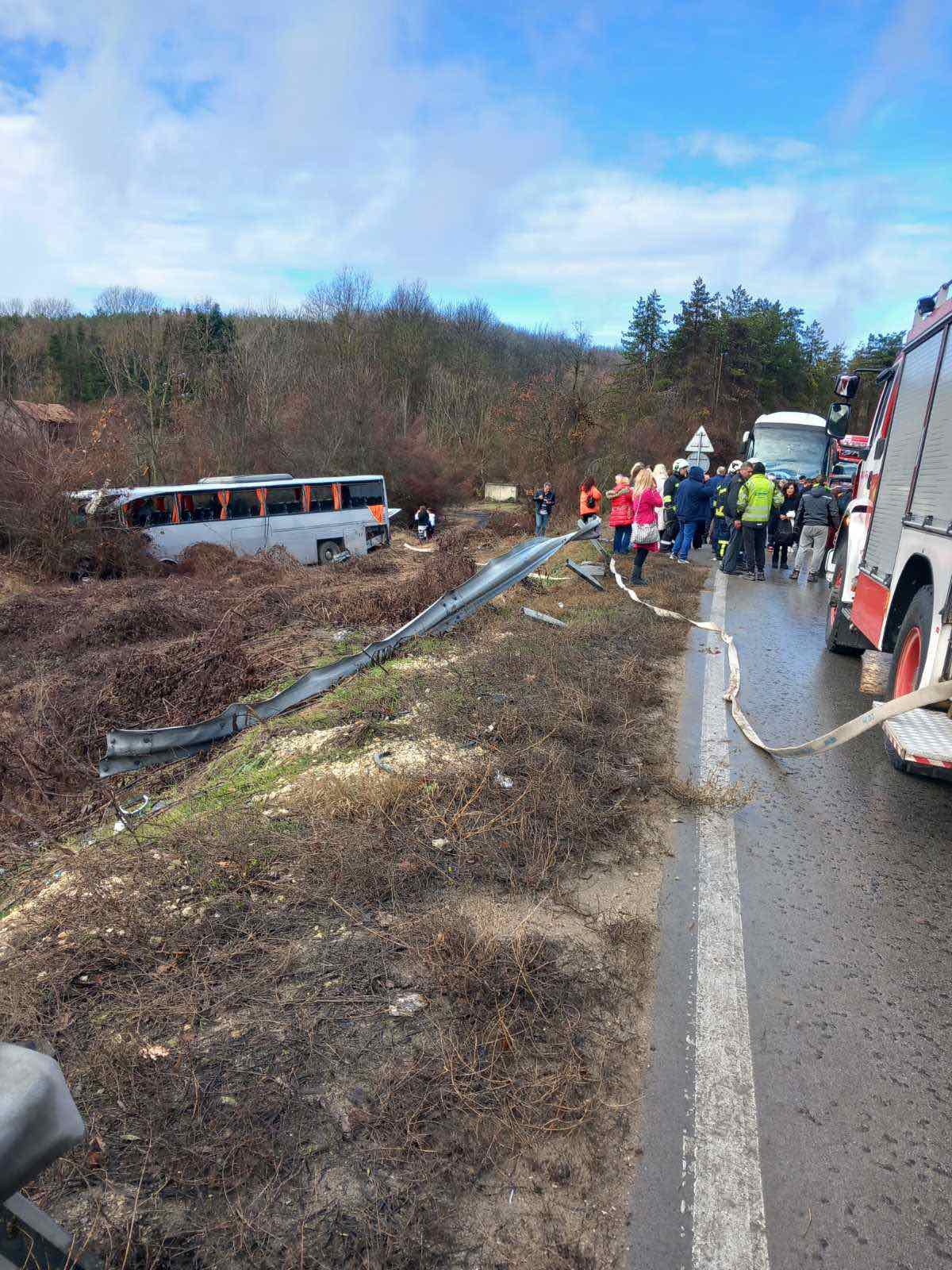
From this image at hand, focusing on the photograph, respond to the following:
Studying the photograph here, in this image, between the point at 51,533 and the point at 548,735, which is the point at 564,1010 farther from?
the point at 51,533

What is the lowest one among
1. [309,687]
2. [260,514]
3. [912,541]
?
[260,514]

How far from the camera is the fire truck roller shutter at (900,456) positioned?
6062 millimetres

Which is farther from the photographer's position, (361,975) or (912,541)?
(912,541)

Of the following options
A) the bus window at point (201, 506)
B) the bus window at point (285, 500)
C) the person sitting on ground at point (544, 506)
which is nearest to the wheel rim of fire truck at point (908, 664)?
the person sitting on ground at point (544, 506)

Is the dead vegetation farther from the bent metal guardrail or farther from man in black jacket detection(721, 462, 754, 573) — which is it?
man in black jacket detection(721, 462, 754, 573)

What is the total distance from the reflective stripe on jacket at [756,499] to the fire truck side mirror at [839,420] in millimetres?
4100

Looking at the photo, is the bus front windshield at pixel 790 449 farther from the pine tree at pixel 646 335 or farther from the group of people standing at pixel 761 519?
the pine tree at pixel 646 335

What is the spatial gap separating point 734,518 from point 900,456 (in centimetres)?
793

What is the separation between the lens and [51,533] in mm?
16203

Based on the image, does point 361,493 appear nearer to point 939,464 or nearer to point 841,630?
point 841,630

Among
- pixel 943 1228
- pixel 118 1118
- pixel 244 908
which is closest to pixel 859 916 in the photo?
pixel 943 1228

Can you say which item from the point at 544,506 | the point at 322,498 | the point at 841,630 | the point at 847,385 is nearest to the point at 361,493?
the point at 322,498

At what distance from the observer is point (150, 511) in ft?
56.9

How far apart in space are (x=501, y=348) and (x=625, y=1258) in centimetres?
6482
